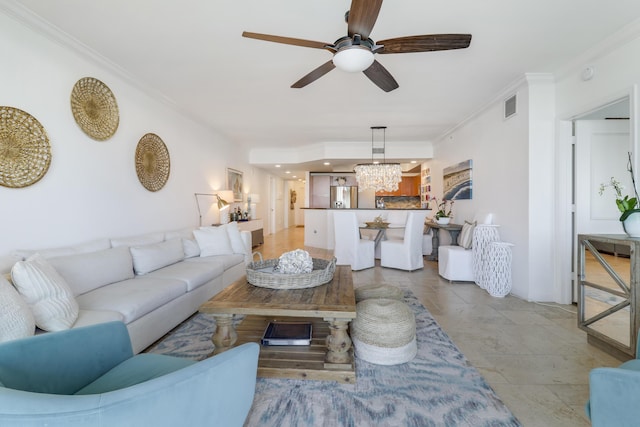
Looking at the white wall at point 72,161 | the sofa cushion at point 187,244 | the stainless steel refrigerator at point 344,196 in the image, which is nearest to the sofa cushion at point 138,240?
the sofa cushion at point 187,244

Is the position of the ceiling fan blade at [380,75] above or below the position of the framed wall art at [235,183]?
above

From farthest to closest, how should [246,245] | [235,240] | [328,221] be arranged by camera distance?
1. [328,221]
2. [246,245]
3. [235,240]

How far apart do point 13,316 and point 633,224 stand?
12.5 feet

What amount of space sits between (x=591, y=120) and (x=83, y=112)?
210 inches

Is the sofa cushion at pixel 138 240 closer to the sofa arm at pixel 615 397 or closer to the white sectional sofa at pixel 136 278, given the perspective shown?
the white sectional sofa at pixel 136 278

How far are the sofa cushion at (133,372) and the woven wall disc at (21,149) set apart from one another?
2018mm

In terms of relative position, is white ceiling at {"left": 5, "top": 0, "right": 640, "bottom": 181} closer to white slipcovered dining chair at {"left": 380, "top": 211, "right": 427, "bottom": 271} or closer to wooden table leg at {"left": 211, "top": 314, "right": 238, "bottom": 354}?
white slipcovered dining chair at {"left": 380, "top": 211, "right": 427, "bottom": 271}

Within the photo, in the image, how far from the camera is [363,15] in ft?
5.56

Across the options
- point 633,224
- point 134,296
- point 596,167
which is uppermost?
point 596,167

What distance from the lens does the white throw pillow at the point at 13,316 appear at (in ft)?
4.34

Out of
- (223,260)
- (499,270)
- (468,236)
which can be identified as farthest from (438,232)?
(223,260)

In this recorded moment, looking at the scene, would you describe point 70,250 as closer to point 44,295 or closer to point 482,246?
point 44,295

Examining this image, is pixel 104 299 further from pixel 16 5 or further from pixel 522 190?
pixel 522 190

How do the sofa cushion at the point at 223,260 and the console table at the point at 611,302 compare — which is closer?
the console table at the point at 611,302
